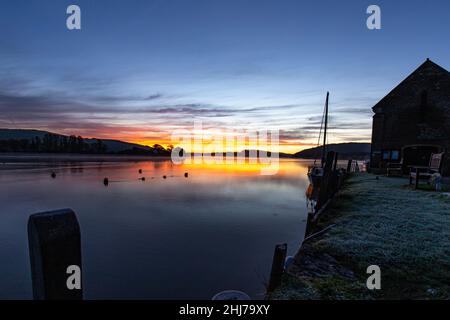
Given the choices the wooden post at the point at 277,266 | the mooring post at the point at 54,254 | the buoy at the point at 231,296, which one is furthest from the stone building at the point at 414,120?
the mooring post at the point at 54,254

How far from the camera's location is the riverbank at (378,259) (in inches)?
152

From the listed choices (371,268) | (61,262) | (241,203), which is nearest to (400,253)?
(371,268)

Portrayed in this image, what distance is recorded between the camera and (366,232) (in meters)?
6.57

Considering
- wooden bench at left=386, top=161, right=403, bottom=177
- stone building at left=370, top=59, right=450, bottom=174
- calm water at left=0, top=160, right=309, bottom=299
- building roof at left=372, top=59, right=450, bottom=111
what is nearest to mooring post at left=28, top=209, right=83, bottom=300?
calm water at left=0, top=160, right=309, bottom=299

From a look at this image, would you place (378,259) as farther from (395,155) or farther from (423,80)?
(423,80)

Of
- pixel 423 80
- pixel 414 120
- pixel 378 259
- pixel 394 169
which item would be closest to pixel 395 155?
pixel 394 169

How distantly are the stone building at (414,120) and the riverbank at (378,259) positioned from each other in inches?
705

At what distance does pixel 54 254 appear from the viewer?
6.98ft

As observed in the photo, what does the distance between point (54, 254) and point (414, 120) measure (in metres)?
28.6

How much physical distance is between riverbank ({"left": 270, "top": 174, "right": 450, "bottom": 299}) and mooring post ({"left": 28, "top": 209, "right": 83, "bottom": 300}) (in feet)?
9.36

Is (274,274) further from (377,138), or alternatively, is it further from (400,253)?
(377,138)

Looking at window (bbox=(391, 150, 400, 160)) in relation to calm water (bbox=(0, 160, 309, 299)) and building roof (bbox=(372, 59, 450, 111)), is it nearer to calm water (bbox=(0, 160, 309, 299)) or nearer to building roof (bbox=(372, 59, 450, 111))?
building roof (bbox=(372, 59, 450, 111))

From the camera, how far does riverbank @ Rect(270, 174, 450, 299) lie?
3.87 metres

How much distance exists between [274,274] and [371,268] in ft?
5.91
